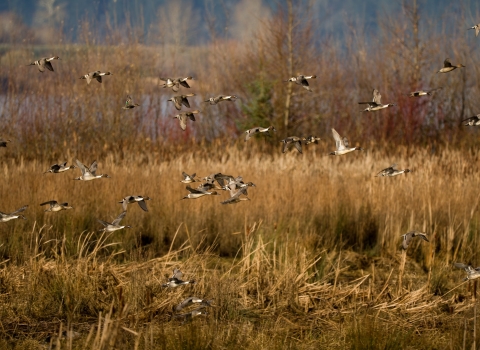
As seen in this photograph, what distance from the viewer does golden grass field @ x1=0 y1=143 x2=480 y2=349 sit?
4.59 m

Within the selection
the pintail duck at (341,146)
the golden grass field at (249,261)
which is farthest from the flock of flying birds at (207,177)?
the golden grass field at (249,261)

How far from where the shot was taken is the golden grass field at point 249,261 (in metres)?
4.59

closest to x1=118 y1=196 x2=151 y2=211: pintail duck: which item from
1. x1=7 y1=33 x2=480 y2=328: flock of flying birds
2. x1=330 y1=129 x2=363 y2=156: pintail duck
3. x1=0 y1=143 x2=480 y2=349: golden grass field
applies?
x1=7 y1=33 x2=480 y2=328: flock of flying birds

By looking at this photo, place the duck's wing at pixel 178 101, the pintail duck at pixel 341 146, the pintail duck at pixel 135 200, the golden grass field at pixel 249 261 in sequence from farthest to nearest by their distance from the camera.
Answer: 1. the duck's wing at pixel 178 101
2. the golden grass field at pixel 249 261
3. the pintail duck at pixel 341 146
4. the pintail duck at pixel 135 200

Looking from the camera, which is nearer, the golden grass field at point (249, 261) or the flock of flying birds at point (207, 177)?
the flock of flying birds at point (207, 177)

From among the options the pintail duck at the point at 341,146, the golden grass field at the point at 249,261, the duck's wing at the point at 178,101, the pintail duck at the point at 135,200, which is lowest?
the golden grass field at the point at 249,261

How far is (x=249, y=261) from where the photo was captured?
19.3 feet

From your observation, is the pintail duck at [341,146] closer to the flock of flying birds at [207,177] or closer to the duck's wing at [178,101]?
the flock of flying birds at [207,177]

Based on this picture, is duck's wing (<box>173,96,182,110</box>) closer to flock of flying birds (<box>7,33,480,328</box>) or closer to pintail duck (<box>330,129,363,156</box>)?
flock of flying birds (<box>7,33,480,328</box>)

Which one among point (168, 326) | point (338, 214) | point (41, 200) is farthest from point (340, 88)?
point (168, 326)

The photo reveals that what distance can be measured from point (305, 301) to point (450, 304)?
1.24 m

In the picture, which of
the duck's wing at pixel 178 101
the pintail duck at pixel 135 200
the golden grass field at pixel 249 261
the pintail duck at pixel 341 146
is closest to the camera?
the pintail duck at pixel 135 200

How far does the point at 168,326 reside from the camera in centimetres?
473

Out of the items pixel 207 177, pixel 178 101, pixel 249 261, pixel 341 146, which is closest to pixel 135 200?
pixel 207 177
